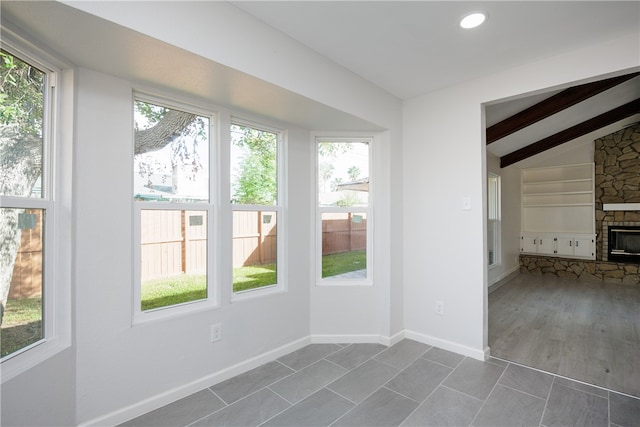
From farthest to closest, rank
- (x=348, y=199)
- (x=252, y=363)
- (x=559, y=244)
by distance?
(x=559, y=244) → (x=348, y=199) → (x=252, y=363)

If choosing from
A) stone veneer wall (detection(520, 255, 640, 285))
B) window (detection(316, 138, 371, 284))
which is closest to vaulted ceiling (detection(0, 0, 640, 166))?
window (detection(316, 138, 371, 284))

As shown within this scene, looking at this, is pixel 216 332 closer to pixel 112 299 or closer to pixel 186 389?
pixel 186 389

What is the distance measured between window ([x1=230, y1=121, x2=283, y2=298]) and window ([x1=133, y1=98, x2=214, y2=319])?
0.83ft

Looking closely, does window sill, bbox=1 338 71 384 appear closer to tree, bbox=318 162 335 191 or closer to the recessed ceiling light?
tree, bbox=318 162 335 191

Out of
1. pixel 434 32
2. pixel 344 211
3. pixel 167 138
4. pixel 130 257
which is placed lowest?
pixel 130 257

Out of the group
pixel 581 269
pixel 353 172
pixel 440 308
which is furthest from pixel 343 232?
pixel 581 269

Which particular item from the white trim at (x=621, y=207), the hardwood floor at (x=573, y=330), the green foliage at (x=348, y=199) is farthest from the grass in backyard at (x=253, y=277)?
the white trim at (x=621, y=207)

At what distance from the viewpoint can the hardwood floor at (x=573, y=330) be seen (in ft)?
8.15

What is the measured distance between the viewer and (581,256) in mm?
5949

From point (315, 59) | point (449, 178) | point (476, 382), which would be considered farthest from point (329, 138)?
point (476, 382)

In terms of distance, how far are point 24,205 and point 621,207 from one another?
8193 millimetres

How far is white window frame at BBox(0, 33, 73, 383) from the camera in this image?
63.0 inches

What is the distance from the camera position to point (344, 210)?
3146 mm

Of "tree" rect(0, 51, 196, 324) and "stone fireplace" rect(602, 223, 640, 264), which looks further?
"stone fireplace" rect(602, 223, 640, 264)
